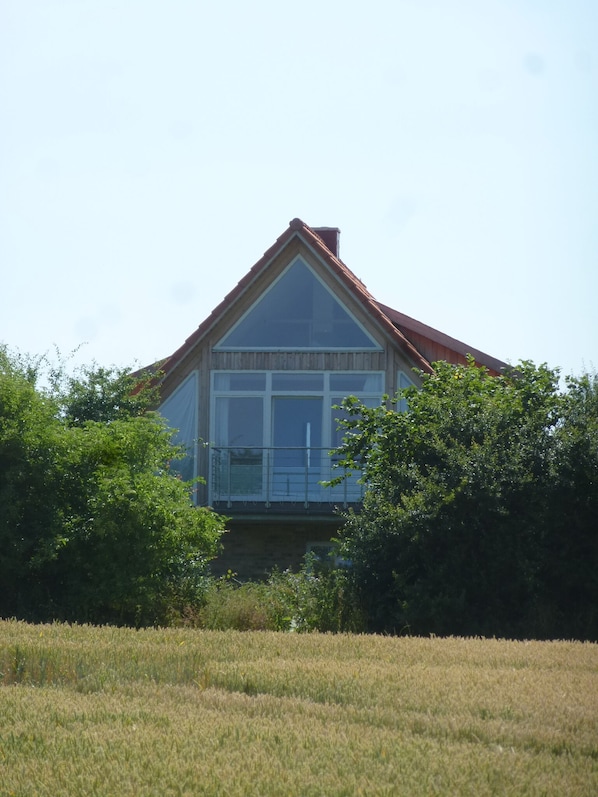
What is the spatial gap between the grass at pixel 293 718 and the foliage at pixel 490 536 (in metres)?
4.56

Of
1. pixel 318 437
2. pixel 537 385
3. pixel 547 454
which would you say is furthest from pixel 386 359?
pixel 547 454

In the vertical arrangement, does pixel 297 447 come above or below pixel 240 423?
below

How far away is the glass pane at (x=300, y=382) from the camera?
23.7 m

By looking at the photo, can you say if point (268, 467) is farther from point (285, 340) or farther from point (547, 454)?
point (547, 454)

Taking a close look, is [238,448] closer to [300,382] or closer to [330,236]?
[300,382]

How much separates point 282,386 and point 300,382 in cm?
41

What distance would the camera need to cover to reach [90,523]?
1617 centimetres

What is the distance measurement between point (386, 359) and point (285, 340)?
2284mm

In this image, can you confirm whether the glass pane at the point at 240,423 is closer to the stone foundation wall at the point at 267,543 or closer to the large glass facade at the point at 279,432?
the large glass facade at the point at 279,432

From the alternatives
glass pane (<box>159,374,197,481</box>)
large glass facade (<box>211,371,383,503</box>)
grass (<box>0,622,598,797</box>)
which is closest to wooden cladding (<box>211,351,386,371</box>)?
large glass facade (<box>211,371,383,503</box>)

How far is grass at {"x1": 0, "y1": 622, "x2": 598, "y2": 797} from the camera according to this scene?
5.81 metres

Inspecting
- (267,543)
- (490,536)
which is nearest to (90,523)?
(490,536)

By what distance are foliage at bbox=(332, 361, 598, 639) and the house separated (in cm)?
670

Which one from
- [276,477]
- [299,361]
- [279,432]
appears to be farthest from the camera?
→ [279,432]
